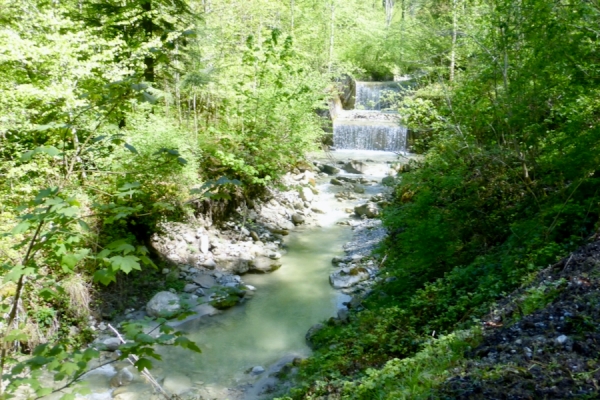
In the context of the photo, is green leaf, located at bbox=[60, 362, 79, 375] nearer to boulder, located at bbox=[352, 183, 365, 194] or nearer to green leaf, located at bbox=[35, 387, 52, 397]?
green leaf, located at bbox=[35, 387, 52, 397]

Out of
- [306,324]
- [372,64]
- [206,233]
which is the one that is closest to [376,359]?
[306,324]

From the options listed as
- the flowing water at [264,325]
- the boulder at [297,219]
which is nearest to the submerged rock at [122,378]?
the flowing water at [264,325]

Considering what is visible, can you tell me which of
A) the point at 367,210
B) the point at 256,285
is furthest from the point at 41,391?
the point at 367,210

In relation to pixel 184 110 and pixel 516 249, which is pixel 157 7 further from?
pixel 516 249

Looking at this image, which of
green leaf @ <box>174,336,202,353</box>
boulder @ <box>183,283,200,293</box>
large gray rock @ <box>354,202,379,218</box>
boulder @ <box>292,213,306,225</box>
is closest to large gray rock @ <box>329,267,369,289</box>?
boulder @ <box>183,283,200,293</box>

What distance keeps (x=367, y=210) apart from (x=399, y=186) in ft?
12.5

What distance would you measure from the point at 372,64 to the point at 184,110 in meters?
16.3

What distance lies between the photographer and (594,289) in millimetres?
3387

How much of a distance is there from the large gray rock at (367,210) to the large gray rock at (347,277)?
11.6 ft

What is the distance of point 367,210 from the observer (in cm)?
1212

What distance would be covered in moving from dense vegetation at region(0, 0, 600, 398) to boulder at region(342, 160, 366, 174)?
20.7 ft

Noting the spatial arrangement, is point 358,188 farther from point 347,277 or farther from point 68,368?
point 68,368

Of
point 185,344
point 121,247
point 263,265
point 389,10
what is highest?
point 389,10

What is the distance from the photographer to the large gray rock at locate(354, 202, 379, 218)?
39.3 feet
